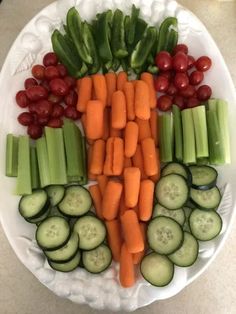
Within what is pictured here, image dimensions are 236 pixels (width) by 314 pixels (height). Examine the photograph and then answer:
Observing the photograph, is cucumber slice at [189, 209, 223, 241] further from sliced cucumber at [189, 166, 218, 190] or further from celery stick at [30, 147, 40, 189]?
celery stick at [30, 147, 40, 189]

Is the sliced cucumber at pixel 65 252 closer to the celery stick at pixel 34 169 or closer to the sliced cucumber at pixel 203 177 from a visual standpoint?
the celery stick at pixel 34 169

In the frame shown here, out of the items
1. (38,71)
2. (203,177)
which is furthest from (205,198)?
(38,71)

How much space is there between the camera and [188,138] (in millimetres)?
1293

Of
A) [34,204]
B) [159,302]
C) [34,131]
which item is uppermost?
[34,131]

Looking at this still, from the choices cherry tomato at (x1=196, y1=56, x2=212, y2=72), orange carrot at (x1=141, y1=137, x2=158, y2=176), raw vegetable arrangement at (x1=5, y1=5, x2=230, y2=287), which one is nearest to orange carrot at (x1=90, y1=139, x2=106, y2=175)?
raw vegetable arrangement at (x1=5, y1=5, x2=230, y2=287)

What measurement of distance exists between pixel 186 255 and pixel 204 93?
0.54 metres

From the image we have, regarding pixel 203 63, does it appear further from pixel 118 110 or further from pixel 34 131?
pixel 34 131

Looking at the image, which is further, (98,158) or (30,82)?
(30,82)

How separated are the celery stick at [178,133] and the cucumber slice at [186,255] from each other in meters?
0.27

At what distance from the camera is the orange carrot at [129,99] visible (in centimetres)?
132

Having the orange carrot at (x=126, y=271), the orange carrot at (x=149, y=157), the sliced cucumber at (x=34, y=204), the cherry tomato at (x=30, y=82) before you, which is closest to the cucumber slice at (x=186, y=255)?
the orange carrot at (x=126, y=271)

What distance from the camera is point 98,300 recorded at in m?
1.17

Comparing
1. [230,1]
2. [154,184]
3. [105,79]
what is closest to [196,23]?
[230,1]

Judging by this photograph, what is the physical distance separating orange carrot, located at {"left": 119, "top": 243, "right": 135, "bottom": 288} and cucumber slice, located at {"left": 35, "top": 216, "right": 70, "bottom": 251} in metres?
0.17
